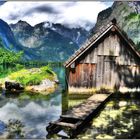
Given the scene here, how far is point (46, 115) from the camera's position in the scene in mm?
17875

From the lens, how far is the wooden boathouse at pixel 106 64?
21797mm

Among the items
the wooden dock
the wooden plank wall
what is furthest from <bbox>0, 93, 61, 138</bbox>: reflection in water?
the wooden plank wall

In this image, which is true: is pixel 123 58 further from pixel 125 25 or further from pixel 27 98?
pixel 125 25

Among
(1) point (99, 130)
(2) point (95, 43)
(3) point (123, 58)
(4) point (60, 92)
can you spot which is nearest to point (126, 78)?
(3) point (123, 58)

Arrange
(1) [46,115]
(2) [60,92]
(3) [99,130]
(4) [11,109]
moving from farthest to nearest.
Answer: (2) [60,92]
(4) [11,109]
(1) [46,115]
(3) [99,130]

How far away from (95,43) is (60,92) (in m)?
5.05

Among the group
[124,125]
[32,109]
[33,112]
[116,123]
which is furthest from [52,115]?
[124,125]

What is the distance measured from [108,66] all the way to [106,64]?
0.18 meters

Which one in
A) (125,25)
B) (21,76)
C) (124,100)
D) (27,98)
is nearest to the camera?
(124,100)

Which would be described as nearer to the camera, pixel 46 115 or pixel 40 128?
pixel 40 128

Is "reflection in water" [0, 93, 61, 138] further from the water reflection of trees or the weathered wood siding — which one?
the water reflection of trees

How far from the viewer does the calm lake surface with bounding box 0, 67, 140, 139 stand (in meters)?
14.1

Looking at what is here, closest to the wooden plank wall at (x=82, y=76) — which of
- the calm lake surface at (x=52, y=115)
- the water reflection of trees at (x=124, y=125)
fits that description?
the calm lake surface at (x=52, y=115)

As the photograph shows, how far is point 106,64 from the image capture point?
22.3 meters
